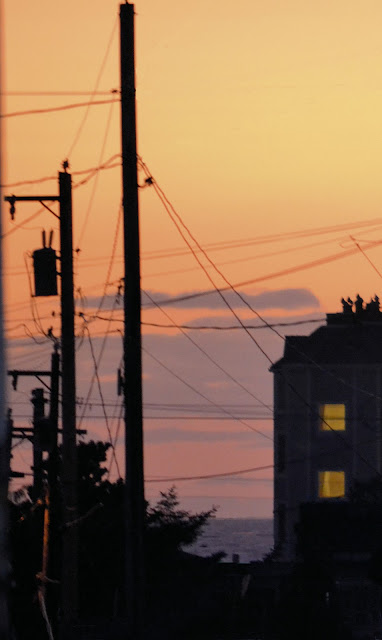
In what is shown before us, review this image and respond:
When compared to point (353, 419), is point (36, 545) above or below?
below

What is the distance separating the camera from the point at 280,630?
39.9 m

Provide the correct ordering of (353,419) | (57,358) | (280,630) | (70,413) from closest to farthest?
1. (70,413)
2. (57,358)
3. (280,630)
4. (353,419)

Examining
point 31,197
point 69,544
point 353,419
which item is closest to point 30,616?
point 69,544

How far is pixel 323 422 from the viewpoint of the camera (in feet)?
182

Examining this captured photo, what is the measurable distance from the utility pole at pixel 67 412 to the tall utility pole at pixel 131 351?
4.80 metres

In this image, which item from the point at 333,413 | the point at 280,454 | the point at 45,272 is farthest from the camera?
the point at 280,454

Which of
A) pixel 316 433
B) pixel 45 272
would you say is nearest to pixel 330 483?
pixel 316 433

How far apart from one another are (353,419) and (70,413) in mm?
31942

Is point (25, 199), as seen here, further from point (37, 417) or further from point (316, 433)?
point (316, 433)

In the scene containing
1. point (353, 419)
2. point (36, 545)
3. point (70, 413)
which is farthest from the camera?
point (353, 419)

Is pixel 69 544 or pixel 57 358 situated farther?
pixel 57 358

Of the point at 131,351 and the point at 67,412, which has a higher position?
the point at 131,351

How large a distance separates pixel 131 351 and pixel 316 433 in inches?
1455

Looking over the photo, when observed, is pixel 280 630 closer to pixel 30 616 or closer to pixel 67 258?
pixel 30 616
